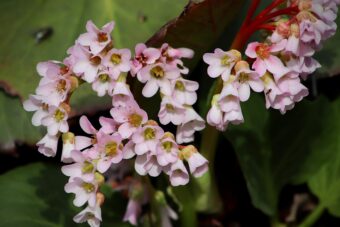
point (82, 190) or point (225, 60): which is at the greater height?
point (225, 60)

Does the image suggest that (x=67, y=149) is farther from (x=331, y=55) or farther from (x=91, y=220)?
(x=331, y=55)

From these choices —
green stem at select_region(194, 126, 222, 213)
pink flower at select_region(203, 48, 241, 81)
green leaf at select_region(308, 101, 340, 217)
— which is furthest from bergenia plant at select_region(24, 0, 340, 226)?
green leaf at select_region(308, 101, 340, 217)

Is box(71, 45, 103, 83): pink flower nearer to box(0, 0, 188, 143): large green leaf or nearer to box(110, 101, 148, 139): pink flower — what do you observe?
box(110, 101, 148, 139): pink flower

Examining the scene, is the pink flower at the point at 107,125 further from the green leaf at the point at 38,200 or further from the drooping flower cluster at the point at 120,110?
the green leaf at the point at 38,200

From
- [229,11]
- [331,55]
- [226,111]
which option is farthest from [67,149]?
A: [331,55]

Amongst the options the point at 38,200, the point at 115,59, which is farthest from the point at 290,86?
the point at 38,200

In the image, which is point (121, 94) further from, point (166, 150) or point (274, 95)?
point (274, 95)
